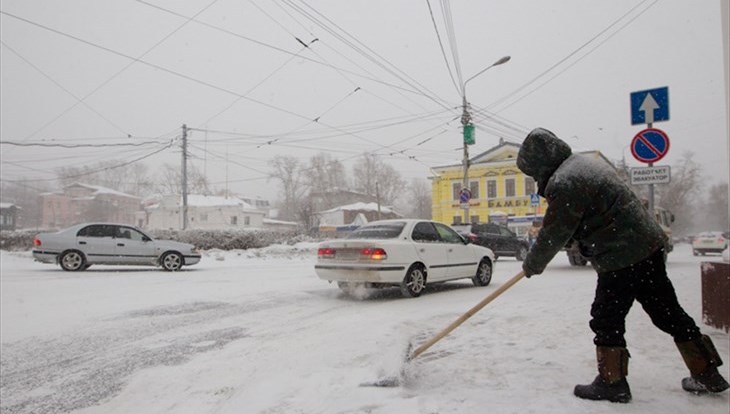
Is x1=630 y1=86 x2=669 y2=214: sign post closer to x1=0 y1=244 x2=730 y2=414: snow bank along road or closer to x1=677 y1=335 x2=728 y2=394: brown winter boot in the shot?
x1=0 y1=244 x2=730 y2=414: snow bank along road

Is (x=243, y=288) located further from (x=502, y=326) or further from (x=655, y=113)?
(x=655, y=113)

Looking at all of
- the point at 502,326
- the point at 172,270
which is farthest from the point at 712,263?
the point at 172,270

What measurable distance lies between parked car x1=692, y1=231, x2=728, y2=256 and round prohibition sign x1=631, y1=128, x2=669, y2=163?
21.8 m

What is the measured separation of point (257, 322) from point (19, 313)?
387 centimetres

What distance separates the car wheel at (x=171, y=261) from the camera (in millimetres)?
13547

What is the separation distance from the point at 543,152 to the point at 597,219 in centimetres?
55

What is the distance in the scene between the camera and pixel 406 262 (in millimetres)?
7531

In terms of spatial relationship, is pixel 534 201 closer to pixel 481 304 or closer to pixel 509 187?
pixel 509 187

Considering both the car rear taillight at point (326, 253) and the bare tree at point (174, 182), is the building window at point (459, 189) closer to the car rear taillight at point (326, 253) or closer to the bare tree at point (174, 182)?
the car rear taillight at point (326, 253)

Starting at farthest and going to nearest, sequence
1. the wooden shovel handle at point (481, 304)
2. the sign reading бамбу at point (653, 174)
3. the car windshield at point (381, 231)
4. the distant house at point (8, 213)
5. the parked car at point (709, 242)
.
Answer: the distant house at point (8, 213), the parked car at point (709, 242), the car windshield at point (381, 231), the sign reading бамбу at point (653, 174), the wooden shovel handle at point (481, 304)

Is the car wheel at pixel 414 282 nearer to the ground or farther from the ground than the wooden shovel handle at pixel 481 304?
nearer to the ground

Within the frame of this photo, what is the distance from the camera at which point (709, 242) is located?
930 inches

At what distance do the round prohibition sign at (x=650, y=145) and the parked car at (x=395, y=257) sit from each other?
11.5 feet

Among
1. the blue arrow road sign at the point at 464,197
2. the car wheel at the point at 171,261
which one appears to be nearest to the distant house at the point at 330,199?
the blue arrow road sign at the point at 464,197
